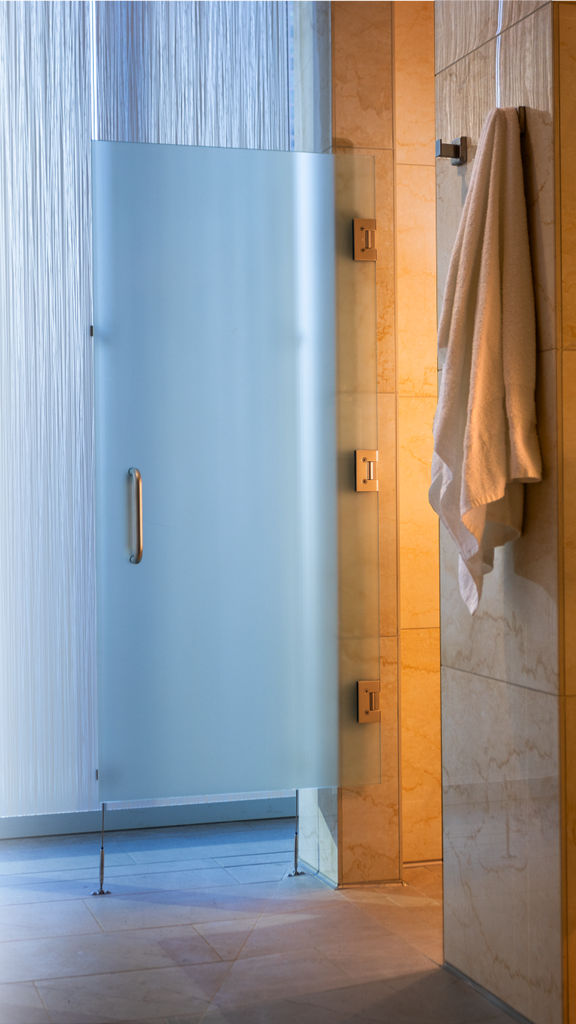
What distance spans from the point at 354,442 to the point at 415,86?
998 millimetres

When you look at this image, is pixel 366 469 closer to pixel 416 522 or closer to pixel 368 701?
pixel 416 522

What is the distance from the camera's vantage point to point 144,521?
8.93 ft

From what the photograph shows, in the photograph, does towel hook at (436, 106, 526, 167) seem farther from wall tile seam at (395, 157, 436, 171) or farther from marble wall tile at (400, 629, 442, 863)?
marble wall tile at (400, 629, 442, 863)

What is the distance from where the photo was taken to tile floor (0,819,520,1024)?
2117 millimetres

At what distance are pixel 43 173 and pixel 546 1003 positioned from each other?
2.46 metres

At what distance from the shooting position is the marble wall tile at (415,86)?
2.98 m

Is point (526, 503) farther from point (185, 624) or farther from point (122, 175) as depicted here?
point (122, 175)

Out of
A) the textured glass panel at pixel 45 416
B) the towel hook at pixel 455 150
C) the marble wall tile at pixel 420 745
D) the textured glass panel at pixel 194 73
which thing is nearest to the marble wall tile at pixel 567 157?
the towel hook at pixel 455 150

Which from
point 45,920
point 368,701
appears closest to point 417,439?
point 368,701

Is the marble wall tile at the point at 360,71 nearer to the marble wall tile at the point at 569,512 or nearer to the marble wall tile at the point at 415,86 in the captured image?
the marble wall tile at the point at 415,86

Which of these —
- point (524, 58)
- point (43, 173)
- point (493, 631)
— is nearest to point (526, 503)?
point (493, 631)

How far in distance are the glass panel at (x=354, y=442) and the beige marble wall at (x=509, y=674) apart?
0.55 metres

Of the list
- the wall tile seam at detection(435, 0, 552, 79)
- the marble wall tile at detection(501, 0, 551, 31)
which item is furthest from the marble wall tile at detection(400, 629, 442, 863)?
the marble wall tile at detection(501, 0, 551, 31)

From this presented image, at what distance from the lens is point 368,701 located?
2.87 metres
